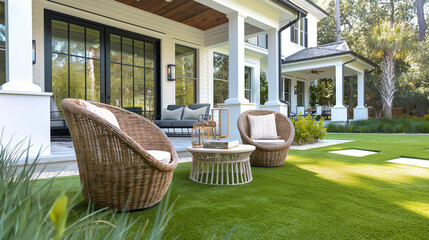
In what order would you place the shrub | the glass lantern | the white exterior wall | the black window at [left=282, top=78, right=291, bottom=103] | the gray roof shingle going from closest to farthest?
the glass lantern
the white exterior wall
the shrub
the gray roof shingle
the black window at [left=282, top=78, right=291, bottom=103]

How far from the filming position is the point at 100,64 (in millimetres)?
5918

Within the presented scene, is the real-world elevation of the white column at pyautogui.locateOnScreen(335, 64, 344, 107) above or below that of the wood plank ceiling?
below

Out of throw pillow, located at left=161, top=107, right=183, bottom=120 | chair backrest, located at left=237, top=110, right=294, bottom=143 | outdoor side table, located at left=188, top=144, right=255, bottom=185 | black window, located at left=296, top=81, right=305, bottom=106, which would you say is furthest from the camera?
black window, located at left=296, top=81, right=305, bottom=106

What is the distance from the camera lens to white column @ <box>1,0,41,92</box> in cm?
279

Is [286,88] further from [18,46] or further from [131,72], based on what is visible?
[18,46]

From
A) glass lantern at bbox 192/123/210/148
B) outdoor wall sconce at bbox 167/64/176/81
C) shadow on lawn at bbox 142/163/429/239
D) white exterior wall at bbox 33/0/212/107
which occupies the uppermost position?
white exterior wall at bbox 33/0/212/107

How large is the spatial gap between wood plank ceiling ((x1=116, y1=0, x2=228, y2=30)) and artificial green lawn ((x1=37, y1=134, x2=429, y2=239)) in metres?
4.32

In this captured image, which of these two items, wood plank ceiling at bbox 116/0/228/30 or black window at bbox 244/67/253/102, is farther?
black window at bbox 244/67/253/102

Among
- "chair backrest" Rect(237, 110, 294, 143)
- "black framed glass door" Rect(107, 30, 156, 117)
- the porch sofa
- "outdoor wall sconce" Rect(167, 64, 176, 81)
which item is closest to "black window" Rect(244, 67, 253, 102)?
"outdoor wall sconce" Rect(167, 64, 176, 81)

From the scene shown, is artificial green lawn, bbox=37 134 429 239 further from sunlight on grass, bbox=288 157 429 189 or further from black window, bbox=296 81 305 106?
black window, bbox=296 81 305 106

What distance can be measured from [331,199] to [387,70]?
11.1m

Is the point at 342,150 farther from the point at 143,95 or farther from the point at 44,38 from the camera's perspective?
the point at 44,38

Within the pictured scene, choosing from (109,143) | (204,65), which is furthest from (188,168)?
(204,65)

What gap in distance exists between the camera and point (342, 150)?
493 centimetres
